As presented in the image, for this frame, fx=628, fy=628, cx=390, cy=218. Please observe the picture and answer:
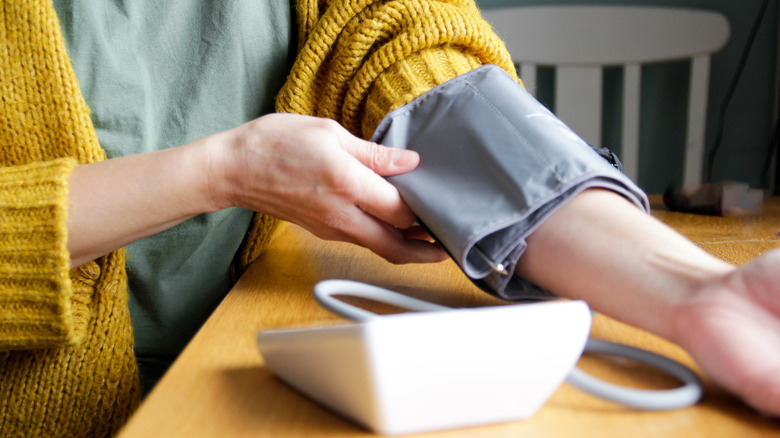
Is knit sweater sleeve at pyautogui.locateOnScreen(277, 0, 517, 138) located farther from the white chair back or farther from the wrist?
the white chair back

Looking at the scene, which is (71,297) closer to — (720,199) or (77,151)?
(77,151)

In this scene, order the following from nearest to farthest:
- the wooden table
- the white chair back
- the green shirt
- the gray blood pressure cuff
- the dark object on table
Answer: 1. the wooden table
2. the gray blood pressure cuff
3. the green shirt
4. the dark object on table
5. the white chair back

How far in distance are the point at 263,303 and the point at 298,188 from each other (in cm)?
8

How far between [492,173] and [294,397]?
7.6 inches

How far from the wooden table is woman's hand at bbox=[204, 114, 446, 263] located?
48mm

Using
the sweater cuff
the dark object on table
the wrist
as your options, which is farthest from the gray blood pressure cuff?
the dark object on table

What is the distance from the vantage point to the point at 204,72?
0.56 meters

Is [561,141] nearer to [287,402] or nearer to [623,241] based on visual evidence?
[623,241]

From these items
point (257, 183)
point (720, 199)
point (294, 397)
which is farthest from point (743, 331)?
point (720, 199)

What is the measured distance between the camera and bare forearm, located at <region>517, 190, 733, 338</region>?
1.06 ft

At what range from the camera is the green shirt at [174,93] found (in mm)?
517

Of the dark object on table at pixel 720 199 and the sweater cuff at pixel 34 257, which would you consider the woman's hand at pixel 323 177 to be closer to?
the sweater cuff at pixel 34 257

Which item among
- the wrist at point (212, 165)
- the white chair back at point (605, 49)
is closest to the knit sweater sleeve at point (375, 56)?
the wrist at point (212, 165)

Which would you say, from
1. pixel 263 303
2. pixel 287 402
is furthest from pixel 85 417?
pixel 287 402
